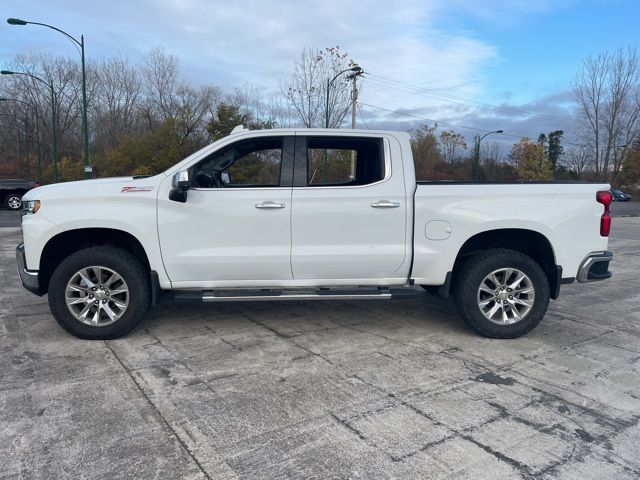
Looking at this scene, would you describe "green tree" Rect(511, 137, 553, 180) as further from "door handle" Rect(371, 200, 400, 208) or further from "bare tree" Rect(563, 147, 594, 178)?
"door handle" Rect(371, 200, 400, 208)

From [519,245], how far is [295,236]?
2.35 metres

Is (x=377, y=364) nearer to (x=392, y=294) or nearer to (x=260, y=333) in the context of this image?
(x=392, y=294)

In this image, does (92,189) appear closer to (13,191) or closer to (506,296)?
(506,296)

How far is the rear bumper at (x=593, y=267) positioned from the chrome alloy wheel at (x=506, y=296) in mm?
540

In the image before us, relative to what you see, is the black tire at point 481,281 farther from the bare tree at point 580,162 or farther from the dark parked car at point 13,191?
the bare tree at point 580,162

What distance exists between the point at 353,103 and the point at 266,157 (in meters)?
22.3

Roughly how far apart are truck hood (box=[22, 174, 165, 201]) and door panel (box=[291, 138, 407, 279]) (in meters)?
1.39

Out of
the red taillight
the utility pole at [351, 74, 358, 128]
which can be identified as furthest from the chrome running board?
the utility pole at [351, 74, 358, 128]

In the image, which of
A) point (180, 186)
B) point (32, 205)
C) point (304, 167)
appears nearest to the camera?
point (180, 186)

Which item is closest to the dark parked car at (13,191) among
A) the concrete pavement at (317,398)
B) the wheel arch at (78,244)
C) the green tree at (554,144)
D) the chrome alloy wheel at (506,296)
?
the concrete pavement at (317,398)

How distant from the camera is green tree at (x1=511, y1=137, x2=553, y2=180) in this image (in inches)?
2655

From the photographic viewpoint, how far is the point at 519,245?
513cm

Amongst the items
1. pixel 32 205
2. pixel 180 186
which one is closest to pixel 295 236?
pixel 180 186

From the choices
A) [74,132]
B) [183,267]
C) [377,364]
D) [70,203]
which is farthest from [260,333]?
[74,132]
